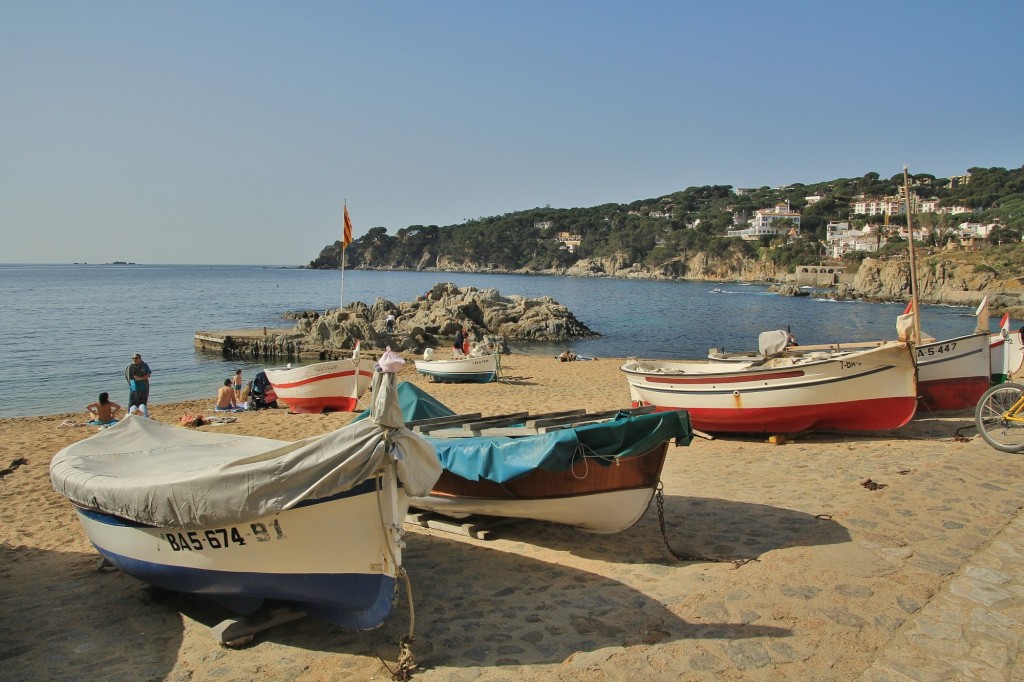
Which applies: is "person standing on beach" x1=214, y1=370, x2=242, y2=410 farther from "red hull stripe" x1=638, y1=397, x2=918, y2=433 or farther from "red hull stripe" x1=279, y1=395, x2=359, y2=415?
"red hull stripe" x1=638, y1=397, x2=918, y2=433

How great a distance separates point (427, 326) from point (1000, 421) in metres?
34.0

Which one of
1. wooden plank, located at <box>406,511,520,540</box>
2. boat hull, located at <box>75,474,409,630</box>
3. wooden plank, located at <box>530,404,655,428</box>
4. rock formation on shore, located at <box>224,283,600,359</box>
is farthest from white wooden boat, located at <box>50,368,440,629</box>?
rock formation on shore, located at <box>224,283,600,359</box>

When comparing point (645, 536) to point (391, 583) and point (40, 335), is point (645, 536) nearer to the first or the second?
point (391, 583)

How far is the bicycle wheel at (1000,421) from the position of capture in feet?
31.5

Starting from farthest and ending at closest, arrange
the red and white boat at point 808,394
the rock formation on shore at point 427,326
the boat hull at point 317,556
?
the rock formation on shore at point 427,326 → the red and white boat at point 808,394 → the boat hull at point 317,556

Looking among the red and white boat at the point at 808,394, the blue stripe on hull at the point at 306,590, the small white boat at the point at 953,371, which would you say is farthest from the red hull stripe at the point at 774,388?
the blue stripe on hull at the point at 306,590

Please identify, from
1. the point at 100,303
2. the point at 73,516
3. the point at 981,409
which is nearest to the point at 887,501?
the point at 981,409

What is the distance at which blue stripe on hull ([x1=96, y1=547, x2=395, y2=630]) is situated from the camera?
17.0 ft

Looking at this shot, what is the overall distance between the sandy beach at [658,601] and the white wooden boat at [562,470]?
1.38 ft

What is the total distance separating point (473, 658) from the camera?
5.14 metres

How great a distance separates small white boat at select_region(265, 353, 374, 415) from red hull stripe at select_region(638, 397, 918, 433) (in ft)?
26.8

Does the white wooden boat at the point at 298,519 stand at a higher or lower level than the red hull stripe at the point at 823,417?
higher

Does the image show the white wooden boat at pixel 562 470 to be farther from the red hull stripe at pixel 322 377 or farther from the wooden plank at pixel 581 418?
the red hull stripe at pixel 322 377

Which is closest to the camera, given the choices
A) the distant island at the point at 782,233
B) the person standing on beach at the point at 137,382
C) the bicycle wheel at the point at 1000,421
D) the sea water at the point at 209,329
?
the bicycle wheel at the point at 1000,421
